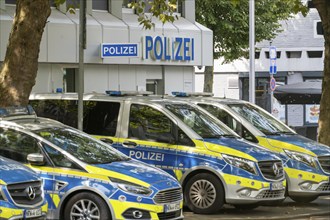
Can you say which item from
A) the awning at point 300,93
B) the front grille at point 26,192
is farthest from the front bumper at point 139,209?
the awning at point 300,93

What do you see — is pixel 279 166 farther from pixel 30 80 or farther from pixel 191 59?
pixel 191 59

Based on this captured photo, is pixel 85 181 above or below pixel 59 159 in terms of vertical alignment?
below

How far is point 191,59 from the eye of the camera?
2616 cm

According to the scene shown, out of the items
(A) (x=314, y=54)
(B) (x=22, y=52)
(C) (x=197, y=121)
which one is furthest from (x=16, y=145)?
(A) (x=314, y=54)

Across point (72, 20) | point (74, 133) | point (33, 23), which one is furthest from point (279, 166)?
point (72, 20)

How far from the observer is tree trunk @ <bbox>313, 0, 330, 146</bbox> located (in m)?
19.4

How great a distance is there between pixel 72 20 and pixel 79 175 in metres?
11.9

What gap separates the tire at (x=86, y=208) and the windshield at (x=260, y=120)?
5755mm

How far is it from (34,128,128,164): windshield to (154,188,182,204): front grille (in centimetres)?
95

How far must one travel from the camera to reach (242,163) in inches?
547

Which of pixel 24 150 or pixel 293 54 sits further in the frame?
pixel 293 54

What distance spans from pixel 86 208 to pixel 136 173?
0.85 metres

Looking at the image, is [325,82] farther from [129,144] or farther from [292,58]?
[292,58]

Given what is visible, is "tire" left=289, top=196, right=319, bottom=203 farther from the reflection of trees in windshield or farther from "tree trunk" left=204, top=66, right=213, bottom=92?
"tree trunk" left=204, top=66, right=213, bottom=92
